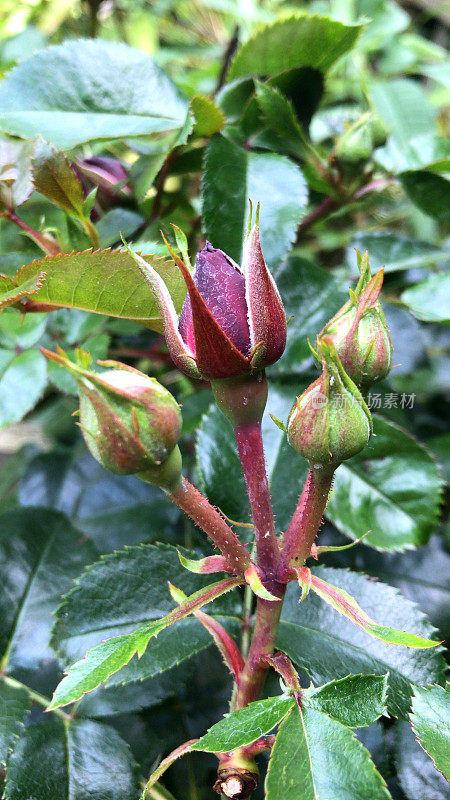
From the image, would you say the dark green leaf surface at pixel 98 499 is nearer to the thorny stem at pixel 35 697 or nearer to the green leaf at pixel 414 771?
the thorny stem at pixel 35 697

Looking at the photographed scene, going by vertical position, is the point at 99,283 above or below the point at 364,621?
above

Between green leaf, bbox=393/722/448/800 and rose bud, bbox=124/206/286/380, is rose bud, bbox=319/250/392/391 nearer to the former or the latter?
rose bud, bbox=124/206/286/380

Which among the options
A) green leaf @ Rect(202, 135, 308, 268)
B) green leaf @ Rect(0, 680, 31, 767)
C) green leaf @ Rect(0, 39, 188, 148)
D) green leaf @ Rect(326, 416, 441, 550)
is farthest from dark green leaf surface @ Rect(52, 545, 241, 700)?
green leaf @ Rect(0, 39, 188, 148)

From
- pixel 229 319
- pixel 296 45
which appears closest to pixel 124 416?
pixel 229 319

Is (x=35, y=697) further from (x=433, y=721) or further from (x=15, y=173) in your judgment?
(x=15, y=173)

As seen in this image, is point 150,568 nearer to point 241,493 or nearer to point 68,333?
point 241,493

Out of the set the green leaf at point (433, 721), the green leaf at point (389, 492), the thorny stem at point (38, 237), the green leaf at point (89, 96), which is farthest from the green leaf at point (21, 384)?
the green leaf at point (433, 721)
